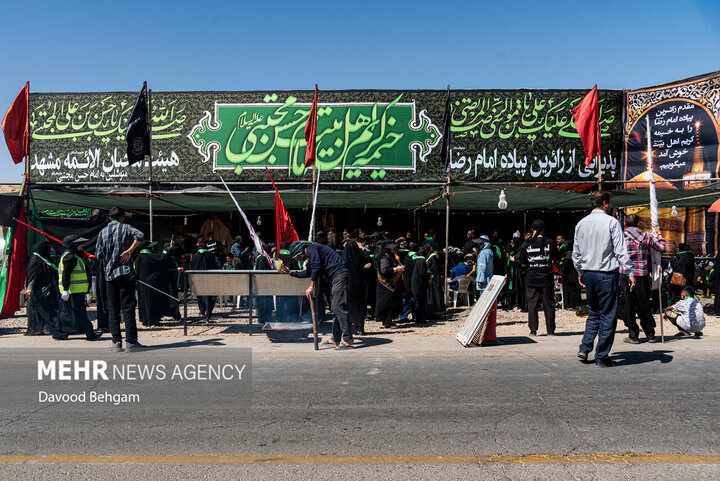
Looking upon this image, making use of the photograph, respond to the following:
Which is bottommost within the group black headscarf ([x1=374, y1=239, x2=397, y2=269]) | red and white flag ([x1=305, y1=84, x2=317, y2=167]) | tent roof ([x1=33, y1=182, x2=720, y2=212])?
black headscarf ([x1=374, y1=239, x2=397, y2=269])

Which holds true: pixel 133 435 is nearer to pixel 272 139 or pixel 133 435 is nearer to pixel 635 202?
pixel 272 139

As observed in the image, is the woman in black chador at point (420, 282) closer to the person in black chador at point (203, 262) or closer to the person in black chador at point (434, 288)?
the person in black chador at point (434, 288)

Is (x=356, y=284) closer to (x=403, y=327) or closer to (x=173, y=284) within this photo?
(x=403, y=327)

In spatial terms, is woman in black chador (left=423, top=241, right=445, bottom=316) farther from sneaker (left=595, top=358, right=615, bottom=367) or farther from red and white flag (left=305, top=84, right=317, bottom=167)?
sneaker (left=595, top=358, right=615, bottom=367)

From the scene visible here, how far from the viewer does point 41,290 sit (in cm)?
904

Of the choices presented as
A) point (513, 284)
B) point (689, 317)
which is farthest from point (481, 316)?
point (513, 284)

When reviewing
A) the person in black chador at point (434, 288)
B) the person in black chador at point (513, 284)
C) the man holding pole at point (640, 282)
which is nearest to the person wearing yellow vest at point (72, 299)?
the person in black chador at point (434, 288)

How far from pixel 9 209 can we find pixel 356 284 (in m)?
6.03

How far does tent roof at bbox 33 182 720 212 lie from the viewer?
13609mm

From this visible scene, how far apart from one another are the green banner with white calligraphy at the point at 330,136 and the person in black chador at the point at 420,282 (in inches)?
160

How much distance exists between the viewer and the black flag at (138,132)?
11.4 m

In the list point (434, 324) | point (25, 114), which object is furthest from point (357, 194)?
point (25, 114)

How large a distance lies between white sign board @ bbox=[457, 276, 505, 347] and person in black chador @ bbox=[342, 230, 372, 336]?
176 centimetres

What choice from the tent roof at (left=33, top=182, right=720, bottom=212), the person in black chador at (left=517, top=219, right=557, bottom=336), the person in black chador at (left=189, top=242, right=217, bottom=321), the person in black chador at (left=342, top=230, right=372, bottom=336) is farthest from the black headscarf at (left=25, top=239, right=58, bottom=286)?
the person in black chador at (left=517, top=219, right=557, bottom=336)
